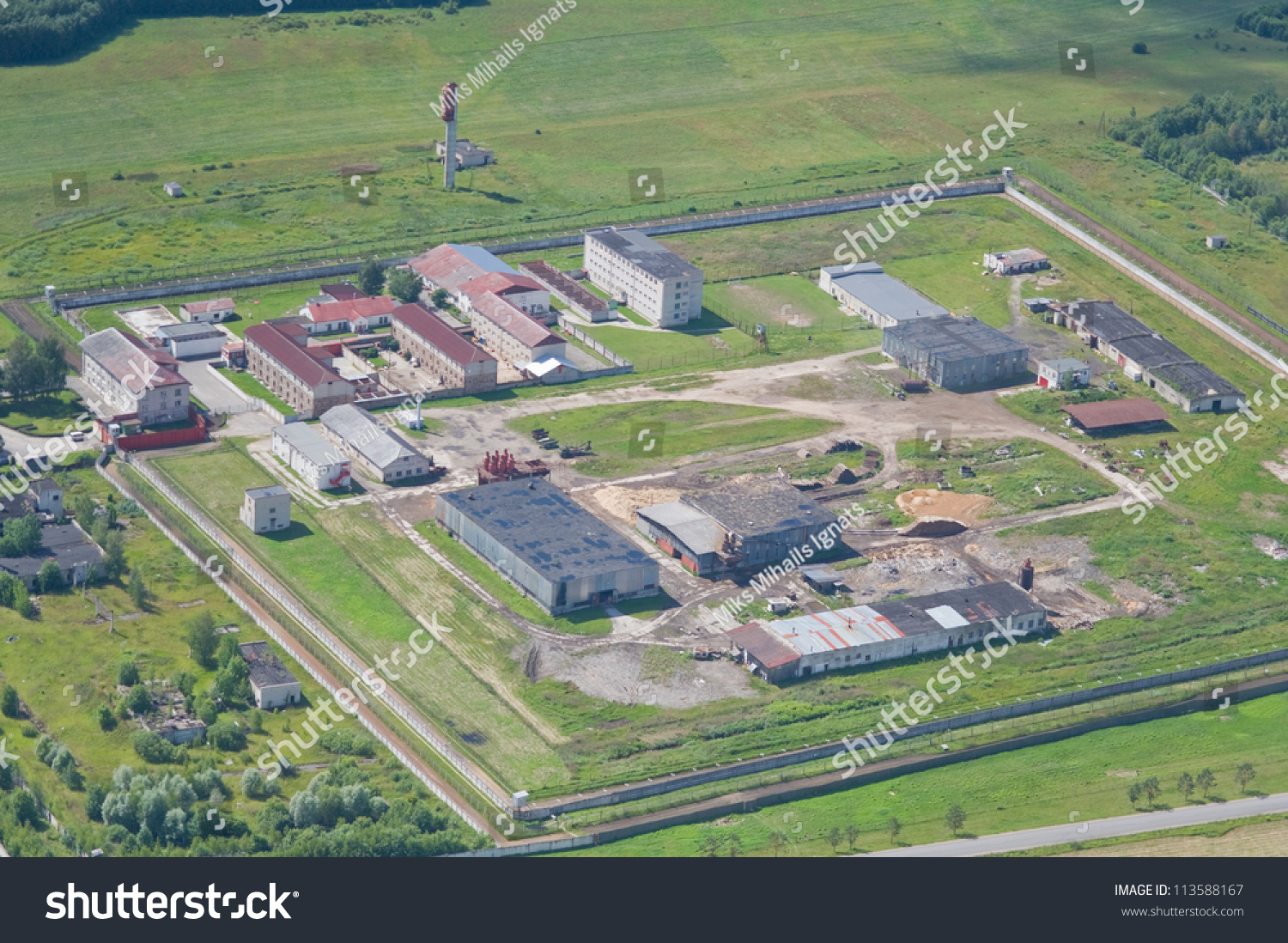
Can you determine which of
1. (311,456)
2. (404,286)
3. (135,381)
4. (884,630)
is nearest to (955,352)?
(884,630)

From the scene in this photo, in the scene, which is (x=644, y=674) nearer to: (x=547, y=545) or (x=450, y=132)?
(x=547, y=545)

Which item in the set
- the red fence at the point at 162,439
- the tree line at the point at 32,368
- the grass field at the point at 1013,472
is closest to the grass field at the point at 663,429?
the grass field at the point at 1013,472

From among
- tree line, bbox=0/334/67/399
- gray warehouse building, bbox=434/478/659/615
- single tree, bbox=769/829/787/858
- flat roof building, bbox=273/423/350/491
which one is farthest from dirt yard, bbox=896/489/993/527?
tree line, bbox=0/334/67/399

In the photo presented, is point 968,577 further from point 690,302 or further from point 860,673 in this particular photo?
point 690,302

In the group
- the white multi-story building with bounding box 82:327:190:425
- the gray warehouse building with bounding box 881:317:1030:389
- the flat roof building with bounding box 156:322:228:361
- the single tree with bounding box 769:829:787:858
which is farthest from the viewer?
the gray warehouse building with bounding box 881:317:1030:389

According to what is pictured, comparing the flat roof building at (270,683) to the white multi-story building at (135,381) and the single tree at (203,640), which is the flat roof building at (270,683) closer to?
the single tree at (203,640)

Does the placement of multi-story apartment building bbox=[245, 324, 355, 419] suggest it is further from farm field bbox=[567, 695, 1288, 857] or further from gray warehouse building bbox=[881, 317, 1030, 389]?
farm field bbox=[567, 695, 1288, 857]
